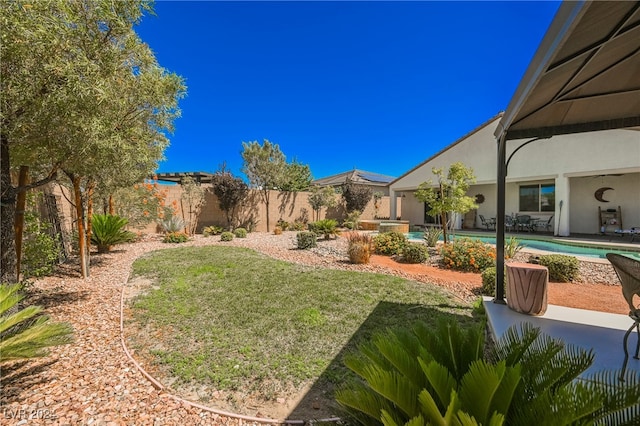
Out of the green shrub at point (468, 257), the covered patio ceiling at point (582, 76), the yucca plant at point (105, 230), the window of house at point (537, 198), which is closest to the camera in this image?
the covered patio ceiling at point (582, 76)

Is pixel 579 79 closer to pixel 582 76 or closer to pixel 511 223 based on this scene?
pixel 582 76

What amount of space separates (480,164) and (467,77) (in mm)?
5091

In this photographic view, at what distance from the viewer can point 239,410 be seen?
2451 millimetres

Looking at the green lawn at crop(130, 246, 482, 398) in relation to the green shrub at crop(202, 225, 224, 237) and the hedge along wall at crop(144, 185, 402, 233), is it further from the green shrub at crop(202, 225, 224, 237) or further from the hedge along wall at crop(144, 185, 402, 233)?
the hedge along wall at crop(144, 185, 402, 233)

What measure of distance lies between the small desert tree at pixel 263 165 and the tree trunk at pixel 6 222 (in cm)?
1295

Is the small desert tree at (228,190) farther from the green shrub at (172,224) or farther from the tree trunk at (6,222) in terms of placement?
the tree trunk at (6,222)

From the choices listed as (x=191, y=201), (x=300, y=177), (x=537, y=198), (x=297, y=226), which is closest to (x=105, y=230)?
(x=191, y=201)

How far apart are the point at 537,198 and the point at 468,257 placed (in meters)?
11.0

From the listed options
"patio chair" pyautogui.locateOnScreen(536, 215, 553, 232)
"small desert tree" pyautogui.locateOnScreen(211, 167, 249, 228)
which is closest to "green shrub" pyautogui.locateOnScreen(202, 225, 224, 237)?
"small desert tree" pyautogui.locateOnScreen(211, 167, 249, 228)

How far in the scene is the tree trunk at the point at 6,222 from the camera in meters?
3.42

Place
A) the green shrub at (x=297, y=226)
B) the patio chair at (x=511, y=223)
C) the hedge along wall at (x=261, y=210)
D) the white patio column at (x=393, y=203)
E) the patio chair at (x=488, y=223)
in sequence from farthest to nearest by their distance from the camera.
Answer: the white patio column at (x=393, y=203)
the green shrub at (x=297, y=226)
the patio chair at (x=488, y=223)
the patio chair at (x=511, y=223)
the hedge along wall at (x=261, y=210)

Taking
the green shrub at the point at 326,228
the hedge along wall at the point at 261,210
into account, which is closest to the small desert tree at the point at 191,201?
the hedge along wall at the point at 261,210

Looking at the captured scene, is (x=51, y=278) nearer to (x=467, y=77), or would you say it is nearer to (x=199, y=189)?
(x=199, y=189)

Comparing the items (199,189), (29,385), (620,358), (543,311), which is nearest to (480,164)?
(543,311)
